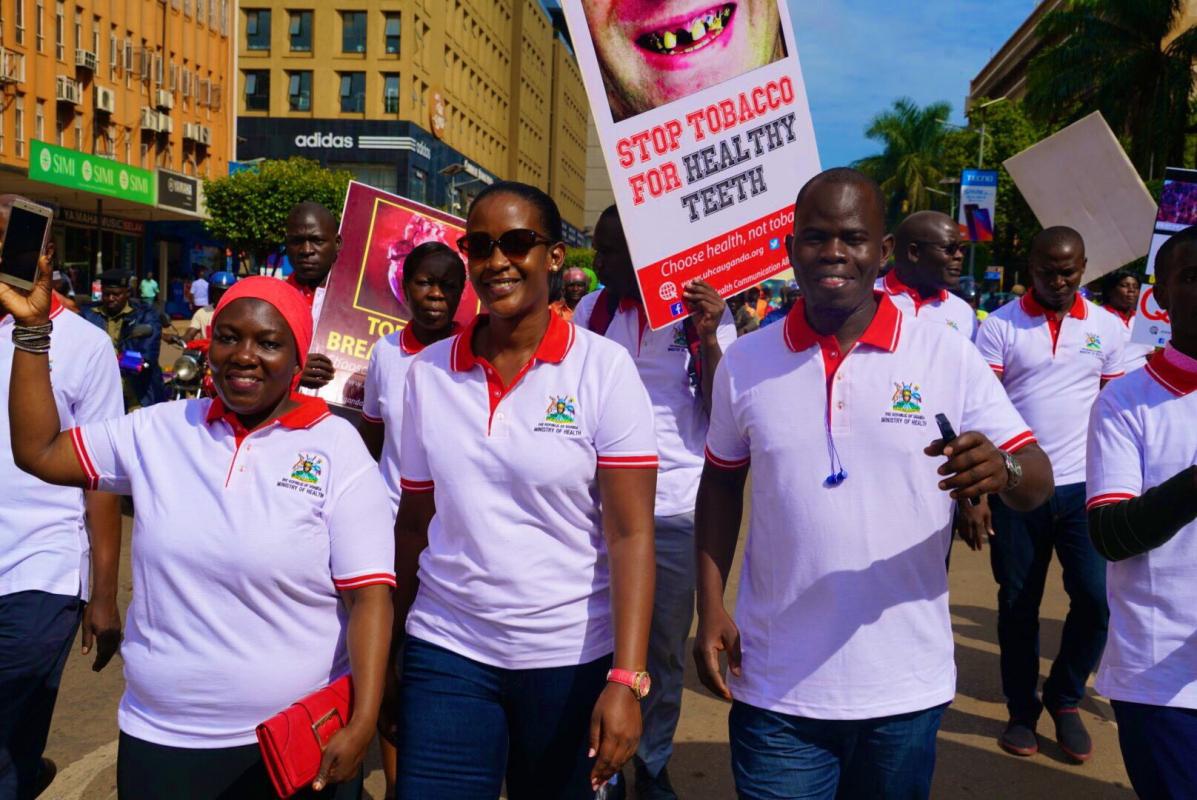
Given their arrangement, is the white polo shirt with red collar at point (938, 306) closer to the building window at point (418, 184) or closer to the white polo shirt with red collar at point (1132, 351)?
the white polo shirt with red collar at point (1132, 351)

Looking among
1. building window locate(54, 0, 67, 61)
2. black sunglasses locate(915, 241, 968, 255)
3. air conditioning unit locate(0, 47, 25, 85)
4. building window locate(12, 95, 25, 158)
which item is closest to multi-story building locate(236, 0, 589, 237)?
building window locate(54, 0, 67, 61)

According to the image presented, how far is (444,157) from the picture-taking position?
6081 cm

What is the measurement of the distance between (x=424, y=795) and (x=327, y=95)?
187 ft

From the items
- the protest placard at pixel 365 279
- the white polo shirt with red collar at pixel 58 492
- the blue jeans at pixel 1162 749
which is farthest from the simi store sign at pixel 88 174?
the blue jeans at pixel 1162 749

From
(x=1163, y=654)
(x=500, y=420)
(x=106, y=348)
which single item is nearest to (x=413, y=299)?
(x=106, y=348)

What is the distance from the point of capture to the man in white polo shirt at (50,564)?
129 inches

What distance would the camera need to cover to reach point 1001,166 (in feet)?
161

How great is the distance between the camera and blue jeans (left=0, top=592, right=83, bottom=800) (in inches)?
129

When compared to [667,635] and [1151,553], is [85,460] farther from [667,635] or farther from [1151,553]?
[1151,553]

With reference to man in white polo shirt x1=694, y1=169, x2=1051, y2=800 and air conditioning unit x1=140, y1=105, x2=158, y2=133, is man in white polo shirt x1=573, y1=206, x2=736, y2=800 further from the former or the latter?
air conditioning unit x1=140, y1=105, x2=158, y2=133

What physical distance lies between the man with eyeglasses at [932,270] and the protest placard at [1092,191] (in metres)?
1.76

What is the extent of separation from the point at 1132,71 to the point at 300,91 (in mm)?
39180

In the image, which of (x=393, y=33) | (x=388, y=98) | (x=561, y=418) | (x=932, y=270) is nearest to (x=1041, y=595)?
(x=932, y=270)

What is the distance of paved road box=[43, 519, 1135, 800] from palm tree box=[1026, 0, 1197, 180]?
28.5 metres
